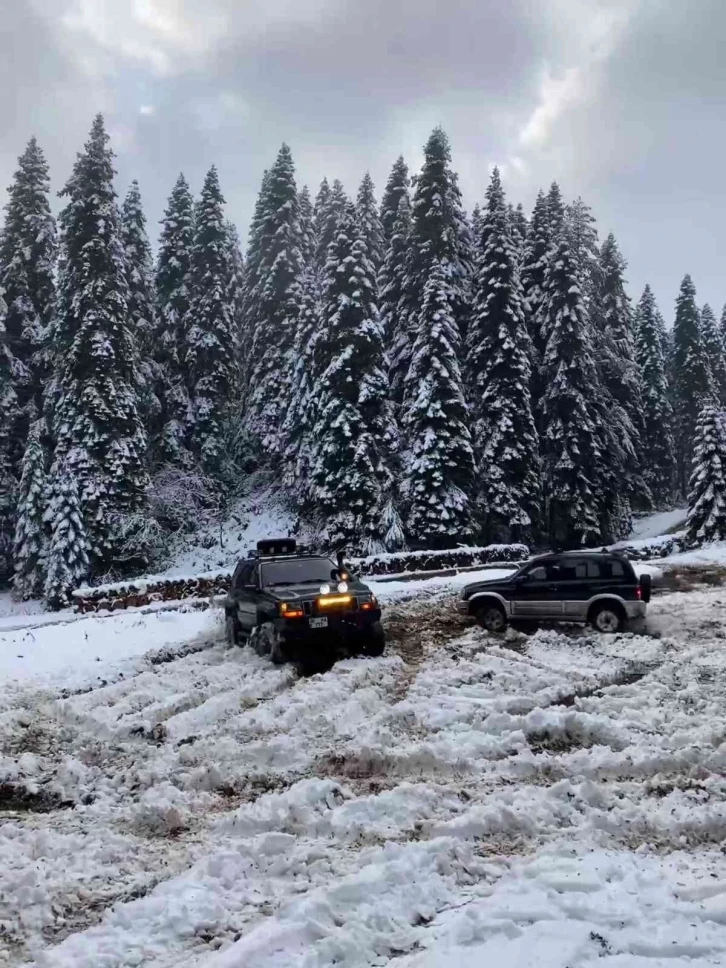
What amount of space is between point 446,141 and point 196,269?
1578cm

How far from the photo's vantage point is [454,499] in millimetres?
31094

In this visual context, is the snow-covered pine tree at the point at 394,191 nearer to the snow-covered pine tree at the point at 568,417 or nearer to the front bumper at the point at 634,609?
the snow-covered pine tree at the point at 568,417

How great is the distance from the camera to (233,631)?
48.4ft

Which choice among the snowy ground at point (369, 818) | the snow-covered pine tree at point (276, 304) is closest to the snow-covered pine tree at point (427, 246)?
the snow-covered pine tree at point (276, 304)

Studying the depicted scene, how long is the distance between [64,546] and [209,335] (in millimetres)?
15331

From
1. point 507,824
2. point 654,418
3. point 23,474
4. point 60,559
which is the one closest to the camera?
point 507,824

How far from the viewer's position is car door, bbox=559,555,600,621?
612 inches

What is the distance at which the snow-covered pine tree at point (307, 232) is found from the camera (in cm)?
4554

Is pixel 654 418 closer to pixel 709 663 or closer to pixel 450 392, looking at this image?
pixel 450 392

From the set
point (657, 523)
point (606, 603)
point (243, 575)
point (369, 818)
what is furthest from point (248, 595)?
point (657, 523)

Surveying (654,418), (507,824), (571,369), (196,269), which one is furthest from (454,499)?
(654,418)

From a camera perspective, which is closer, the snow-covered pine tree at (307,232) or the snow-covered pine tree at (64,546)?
the snow-covered pine tree at (64,546)

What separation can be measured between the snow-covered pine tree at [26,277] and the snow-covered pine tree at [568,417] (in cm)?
2558

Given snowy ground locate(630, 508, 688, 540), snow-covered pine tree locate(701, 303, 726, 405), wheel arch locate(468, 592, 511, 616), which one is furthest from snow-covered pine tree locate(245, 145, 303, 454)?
snow-covered pine tree locate(701, 303, 726, 405)
